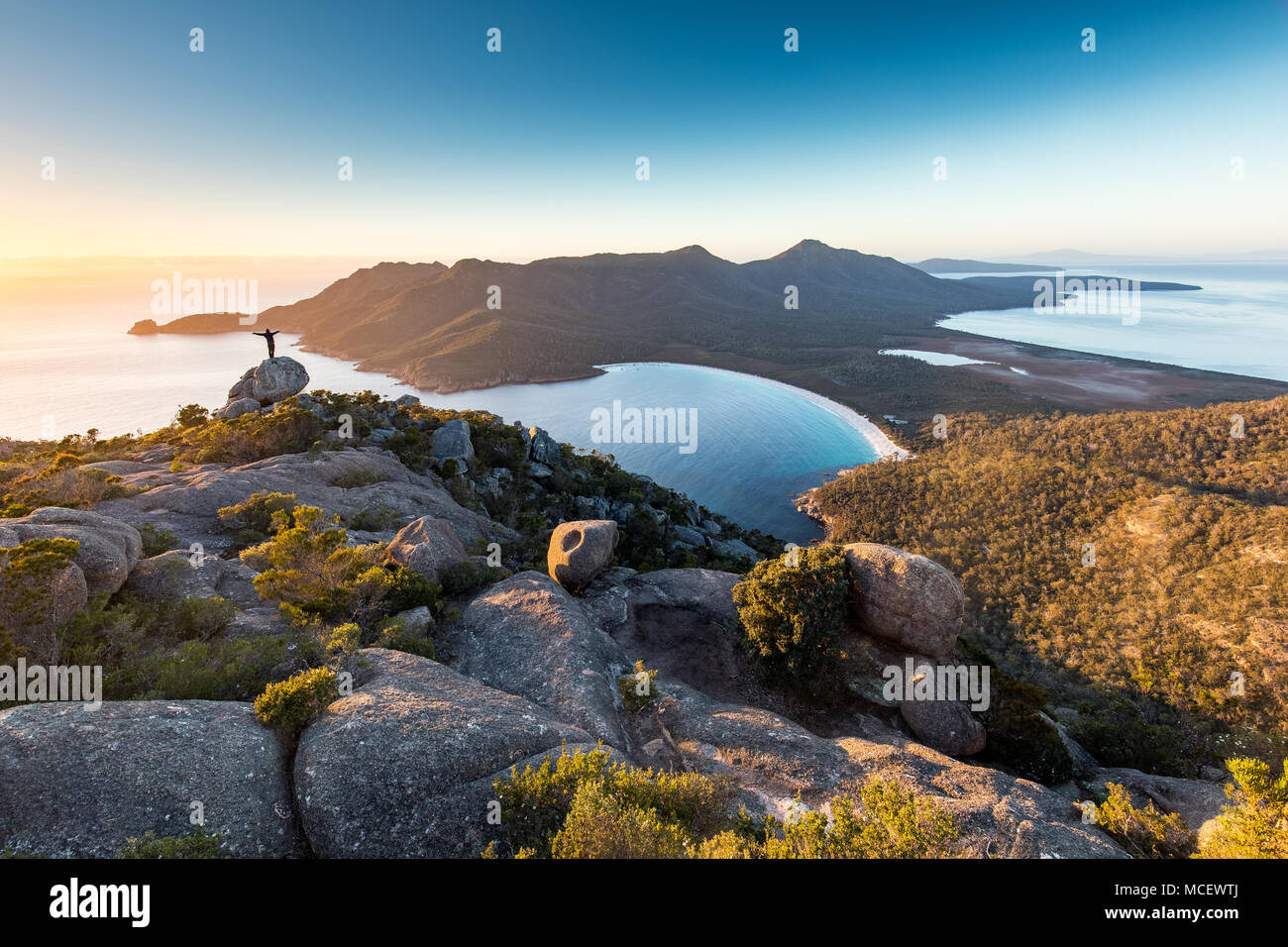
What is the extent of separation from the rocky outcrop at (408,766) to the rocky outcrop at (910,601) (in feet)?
46.6

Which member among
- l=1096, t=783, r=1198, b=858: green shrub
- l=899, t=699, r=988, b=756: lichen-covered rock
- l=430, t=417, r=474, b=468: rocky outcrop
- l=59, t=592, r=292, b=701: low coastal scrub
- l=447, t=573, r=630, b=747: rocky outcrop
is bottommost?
l=899, t=699, r=988, b=756: lichen-covered rock

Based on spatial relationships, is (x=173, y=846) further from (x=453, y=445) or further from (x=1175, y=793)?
(x=453, y=445)

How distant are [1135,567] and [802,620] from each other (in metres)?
36.1

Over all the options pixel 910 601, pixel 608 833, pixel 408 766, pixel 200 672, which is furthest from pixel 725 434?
pixel 608 833

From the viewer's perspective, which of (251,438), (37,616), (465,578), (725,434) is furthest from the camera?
(725,434)

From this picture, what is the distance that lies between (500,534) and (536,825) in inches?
954

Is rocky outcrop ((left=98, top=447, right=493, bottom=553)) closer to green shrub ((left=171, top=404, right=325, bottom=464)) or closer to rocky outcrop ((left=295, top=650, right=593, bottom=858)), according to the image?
green shrub ((left=171, top=404, right=325, bottom=464))

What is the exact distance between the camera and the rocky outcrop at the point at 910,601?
778 inches

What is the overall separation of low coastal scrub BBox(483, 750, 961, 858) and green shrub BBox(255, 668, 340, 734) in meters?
4.99

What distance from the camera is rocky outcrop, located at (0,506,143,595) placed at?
14.5 meters

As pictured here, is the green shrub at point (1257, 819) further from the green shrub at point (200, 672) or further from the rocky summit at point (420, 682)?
the green shrub at point (200, 672)

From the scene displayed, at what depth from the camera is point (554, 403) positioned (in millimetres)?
120188

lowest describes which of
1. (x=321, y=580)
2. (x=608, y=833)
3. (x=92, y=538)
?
(x=608, y=833)

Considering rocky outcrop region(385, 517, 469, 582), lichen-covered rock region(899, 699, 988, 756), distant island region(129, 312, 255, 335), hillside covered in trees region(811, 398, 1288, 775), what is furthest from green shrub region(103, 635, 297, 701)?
distant island region(129, 312, 255, 335)
